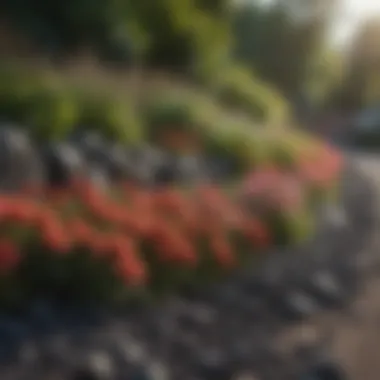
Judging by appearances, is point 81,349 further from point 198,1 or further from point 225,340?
point 198,1

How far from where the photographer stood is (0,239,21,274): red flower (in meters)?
1.61

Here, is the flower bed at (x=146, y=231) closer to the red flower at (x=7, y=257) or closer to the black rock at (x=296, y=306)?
the red flower at (x=7, y=257)

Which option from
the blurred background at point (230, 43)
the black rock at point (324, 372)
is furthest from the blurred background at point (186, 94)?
the black rock at point (324, 372)

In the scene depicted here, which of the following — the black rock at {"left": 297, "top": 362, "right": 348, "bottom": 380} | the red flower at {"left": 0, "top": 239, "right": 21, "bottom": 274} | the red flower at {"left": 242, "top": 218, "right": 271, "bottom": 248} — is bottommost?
the black rock at {"left": 297, "top": 362, "right": 348, "bottom": 380}

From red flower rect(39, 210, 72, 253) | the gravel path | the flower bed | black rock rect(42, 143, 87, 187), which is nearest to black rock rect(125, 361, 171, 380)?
the gravel path

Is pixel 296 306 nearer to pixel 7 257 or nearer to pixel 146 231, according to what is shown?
pixel 146 231

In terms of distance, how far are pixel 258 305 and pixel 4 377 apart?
52cm

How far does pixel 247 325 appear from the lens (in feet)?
5.45

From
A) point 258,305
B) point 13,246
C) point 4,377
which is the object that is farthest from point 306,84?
point 4,377

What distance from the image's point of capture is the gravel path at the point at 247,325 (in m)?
1.54

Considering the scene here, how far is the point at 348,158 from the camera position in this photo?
1.65 meters

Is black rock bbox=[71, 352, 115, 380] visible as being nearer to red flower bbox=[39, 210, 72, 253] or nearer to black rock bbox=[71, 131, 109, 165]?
red flower bbox=[39, 210, 72, 253]

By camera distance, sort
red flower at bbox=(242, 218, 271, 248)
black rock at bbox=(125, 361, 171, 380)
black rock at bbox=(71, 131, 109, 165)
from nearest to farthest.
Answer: black rock at bbox=(125, 361, 171, 380), red flower at bbox=(242, 218, 271, 248), black rock at bbox=(71, 131, 109, 165)

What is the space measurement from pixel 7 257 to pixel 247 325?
1.56 feet
